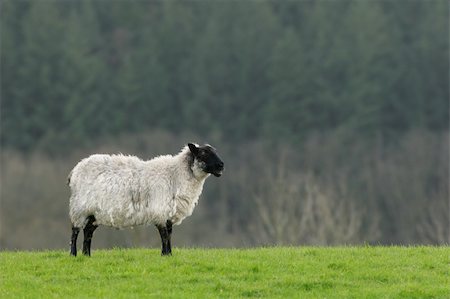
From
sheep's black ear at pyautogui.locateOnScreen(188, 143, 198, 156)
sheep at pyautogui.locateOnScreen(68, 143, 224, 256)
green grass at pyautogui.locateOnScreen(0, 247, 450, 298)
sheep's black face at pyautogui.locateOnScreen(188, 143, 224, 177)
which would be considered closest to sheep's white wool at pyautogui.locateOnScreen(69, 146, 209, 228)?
sheep at pyautogui.locateOnScreen(68, 143, 224, 256)

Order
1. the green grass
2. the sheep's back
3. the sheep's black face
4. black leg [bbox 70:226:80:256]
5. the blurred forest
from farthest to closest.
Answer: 1. the blurred forest
2. the sheep's black face
3. black leg [bbox 70:226:80:256]
4. the sheep's back
5. the green grass

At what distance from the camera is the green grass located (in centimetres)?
1902

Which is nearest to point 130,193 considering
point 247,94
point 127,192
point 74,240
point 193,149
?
point 127,192

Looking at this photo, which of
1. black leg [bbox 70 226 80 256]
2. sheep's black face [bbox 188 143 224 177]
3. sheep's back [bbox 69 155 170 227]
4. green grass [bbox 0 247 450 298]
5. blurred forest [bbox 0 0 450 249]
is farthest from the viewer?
blurred forest [bbox 0 0 450 249]

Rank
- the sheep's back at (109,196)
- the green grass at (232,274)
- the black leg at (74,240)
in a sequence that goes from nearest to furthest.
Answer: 1. the green grass at (232,274)
2. the sheep's back at (109,196)
3. the black leg at (74,240)

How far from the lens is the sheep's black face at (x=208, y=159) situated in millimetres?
22906

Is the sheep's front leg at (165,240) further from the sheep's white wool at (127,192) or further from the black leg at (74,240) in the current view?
the black leg at (74,240)

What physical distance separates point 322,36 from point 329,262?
95942 millimetres

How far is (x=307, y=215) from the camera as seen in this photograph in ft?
211

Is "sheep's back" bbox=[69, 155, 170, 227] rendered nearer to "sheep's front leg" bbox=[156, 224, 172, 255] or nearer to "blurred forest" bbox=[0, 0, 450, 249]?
"sheep's front leg" bbox=[156, 224, 172, 255]

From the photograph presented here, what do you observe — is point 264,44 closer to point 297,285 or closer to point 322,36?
point 322,36

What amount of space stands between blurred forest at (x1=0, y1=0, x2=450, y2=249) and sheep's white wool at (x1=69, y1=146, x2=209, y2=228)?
6067cm

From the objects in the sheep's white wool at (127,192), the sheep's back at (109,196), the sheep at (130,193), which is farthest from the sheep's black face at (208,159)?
the sheep's back at (109,196)

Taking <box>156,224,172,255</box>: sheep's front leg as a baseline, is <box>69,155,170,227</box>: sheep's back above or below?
above
